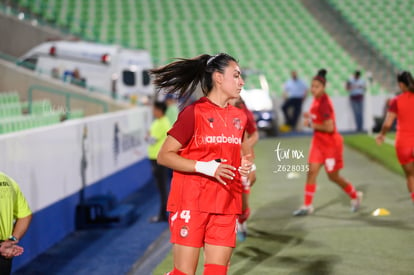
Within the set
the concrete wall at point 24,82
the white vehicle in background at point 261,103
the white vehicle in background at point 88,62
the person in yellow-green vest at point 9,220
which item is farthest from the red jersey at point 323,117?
the white vehicle in background at point 261,103

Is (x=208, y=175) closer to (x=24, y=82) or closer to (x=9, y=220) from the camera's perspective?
(x=9, y=220)

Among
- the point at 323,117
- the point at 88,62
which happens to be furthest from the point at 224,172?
the point at 88,62

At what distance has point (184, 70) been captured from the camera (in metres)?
5.20

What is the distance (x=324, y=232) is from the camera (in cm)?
934

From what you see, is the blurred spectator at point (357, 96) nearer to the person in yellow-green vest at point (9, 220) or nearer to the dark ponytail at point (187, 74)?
the dark ponytail at point (187, 74)

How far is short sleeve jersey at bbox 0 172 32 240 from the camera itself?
4949 millimetres

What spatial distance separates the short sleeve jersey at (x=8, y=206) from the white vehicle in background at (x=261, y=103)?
1975 cm

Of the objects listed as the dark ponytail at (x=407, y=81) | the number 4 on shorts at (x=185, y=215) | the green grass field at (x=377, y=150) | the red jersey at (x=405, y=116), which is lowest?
the green grass field at (x=377, y=150)

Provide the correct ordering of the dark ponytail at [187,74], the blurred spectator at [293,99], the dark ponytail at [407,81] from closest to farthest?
the dark ponytail at [187,74]
the dark ponytail at [407,81]
the blurred spectator at [293,99]

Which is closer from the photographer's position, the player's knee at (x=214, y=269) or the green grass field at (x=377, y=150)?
the player's knee at (x=214, y=269)

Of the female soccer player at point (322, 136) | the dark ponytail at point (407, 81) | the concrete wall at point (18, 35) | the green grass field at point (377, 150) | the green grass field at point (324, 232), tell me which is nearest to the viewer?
the green grass field at point (324, 232)

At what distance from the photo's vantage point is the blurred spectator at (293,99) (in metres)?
27.2

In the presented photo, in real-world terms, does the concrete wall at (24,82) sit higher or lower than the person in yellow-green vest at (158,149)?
higher

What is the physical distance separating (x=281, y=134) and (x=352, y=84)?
9.91ft
